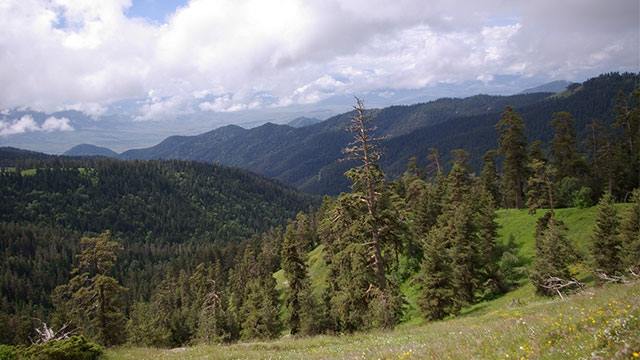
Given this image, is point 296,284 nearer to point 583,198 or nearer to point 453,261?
point 453,261

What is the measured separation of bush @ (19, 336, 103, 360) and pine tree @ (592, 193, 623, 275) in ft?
133

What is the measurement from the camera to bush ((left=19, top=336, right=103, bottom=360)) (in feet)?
50.1

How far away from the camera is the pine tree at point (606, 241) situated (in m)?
38.3

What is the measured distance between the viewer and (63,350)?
15.6 metres

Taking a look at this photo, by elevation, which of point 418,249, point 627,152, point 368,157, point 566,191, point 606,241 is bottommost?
point 418,249

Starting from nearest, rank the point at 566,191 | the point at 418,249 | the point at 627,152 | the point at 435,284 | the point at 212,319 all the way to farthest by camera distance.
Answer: the point at 435,284
the point at 212,319
the point at 418,249
the point at 566,191
the point at 627,152

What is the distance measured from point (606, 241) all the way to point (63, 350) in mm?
42540

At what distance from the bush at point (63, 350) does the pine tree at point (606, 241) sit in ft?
133

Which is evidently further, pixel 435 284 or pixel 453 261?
pixel 453 261

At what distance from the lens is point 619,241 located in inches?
1512

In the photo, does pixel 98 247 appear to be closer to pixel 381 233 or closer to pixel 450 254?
pixel 381 233

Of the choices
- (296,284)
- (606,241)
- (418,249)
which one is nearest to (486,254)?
(606,241)

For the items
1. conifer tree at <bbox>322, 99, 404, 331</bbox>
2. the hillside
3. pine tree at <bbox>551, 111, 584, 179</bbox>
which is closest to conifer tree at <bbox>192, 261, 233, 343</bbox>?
the hillside

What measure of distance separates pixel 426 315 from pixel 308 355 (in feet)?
82.7
